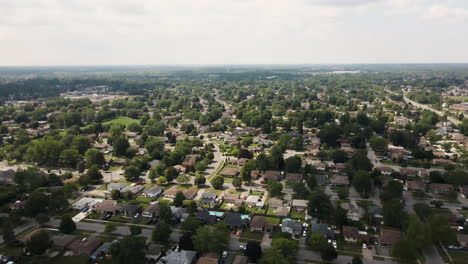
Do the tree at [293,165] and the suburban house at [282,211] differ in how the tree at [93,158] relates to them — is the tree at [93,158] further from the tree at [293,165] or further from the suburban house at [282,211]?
the suburban house at [282,211]

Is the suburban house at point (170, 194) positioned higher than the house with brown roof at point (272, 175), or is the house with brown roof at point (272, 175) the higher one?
the house with brown roof at point (272, 175)

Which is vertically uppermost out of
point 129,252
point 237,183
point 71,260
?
point 129,252

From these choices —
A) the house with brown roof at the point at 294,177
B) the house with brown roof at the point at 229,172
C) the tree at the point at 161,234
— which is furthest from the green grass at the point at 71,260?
the house with brown roof at the point at 294,177

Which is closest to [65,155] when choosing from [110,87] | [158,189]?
[158,189]

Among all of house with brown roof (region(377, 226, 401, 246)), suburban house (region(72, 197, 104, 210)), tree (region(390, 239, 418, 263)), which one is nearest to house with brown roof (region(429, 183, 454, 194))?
house with brown roof (region(377, 226, 401, 246))

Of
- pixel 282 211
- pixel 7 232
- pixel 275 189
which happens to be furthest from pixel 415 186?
pixel 7 232

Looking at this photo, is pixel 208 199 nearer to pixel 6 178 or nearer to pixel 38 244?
pixel 38 244
